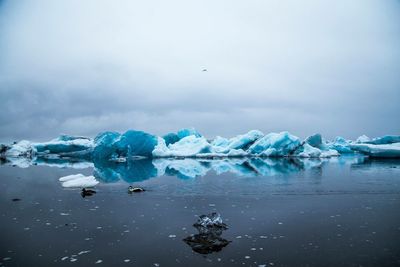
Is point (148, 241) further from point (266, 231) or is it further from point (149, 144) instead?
point (149, 144)

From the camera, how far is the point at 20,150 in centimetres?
4100

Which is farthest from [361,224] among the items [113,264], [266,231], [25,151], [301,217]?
[25,151]

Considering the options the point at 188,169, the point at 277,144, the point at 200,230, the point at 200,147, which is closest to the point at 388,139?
the point at 277,144

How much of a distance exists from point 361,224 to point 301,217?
114 centimetres

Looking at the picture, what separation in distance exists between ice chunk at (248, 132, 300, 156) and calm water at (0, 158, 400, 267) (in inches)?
823

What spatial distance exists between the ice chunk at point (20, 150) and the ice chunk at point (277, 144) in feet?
91.3

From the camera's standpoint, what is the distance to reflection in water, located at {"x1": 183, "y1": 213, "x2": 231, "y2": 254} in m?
4.90

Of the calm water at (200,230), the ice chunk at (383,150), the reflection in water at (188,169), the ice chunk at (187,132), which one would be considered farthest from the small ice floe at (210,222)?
the ice chunk at (187,132)

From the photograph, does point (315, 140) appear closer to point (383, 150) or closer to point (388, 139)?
point (383, 150)

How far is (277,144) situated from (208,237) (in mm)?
27179

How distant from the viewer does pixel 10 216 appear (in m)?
7.00

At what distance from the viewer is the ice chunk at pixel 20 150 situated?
4066 centimetres

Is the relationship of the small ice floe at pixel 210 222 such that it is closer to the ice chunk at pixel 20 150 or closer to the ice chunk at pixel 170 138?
the ice chunk at pixel 170 138

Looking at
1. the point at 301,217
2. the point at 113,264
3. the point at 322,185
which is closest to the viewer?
the point at 113,264
